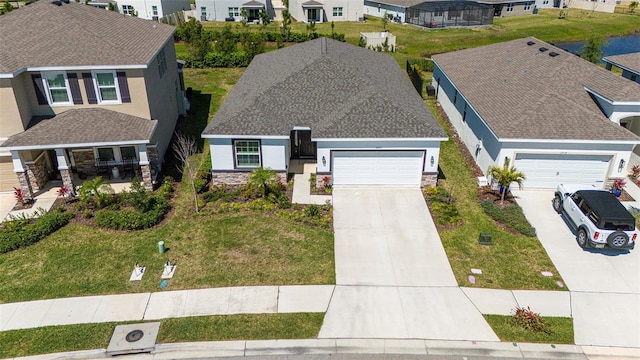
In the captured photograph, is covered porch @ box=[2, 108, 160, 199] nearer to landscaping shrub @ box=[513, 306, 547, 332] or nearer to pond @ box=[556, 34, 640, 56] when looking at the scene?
landscaping shrub @ box=[513, 306, 547, 332]

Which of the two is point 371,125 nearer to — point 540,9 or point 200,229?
point 200,229

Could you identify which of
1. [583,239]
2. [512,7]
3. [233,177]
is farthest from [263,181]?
[512,7]

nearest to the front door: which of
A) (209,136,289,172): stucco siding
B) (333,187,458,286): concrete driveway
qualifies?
(209,136,289,172): stucco siding

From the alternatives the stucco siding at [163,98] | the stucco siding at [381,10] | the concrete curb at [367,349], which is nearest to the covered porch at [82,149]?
the stucco siding at [163,98]

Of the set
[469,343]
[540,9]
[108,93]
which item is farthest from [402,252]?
[540,9]

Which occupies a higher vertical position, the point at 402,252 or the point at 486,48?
the point at 486,48

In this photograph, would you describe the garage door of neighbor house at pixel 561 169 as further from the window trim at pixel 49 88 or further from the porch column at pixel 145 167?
the window trim at pixel 49 88

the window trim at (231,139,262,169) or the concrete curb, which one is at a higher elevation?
the window trim at (231,139,262,169)
